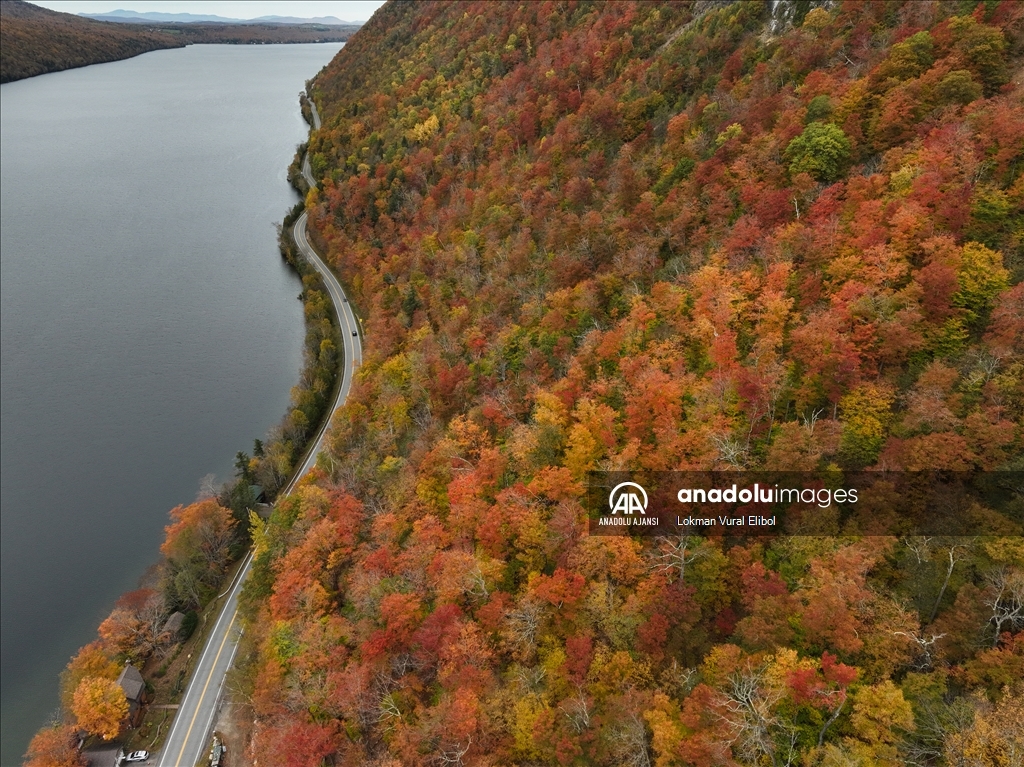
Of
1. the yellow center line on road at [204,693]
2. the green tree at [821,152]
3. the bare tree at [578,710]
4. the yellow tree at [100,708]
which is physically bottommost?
the yellow center line on road at [204,693]

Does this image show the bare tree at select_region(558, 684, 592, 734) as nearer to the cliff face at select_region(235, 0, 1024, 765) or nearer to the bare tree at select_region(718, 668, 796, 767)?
the cliff face at select_region(235, 0, 1024, 765)

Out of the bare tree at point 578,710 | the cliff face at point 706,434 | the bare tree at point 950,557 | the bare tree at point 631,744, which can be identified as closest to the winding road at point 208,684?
the cliff face at point 706,434

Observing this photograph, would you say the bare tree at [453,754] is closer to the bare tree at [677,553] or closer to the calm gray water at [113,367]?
the bare tree at [677,553]

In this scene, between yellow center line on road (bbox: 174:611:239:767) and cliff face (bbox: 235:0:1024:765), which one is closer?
cliff face (bbox: 235:0:1024:765)

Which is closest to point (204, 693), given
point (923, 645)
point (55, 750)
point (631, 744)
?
point (55, 750)

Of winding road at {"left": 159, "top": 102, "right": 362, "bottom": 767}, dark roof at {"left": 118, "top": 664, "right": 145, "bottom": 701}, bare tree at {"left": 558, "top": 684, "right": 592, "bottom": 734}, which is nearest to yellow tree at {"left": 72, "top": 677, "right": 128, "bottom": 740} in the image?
dark roof at {"left": 118, "top": 664, "right": 145, "bottom": 701}
